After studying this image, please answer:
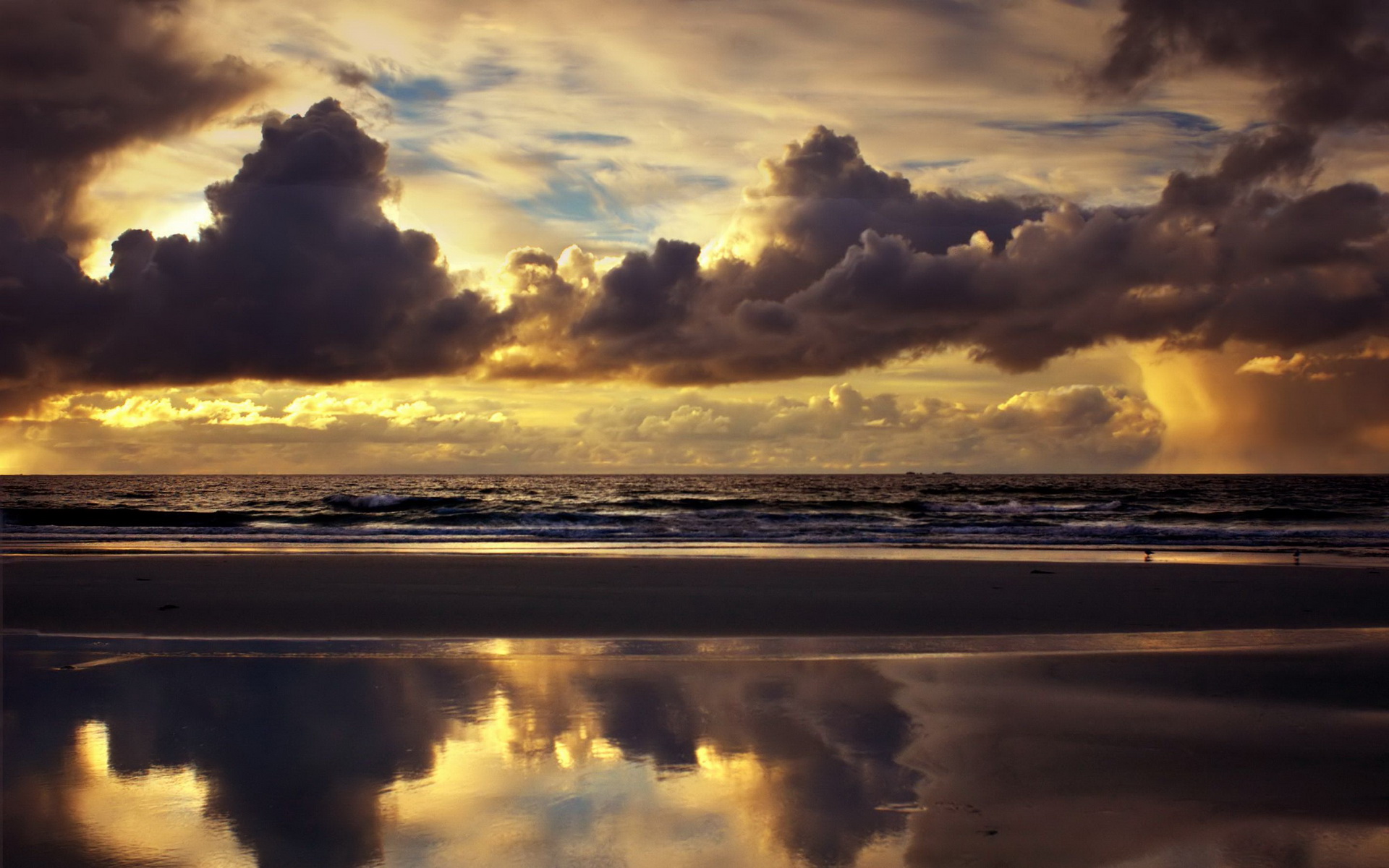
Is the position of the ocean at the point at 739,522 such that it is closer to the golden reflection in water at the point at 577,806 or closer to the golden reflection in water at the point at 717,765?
the golden reflection in water at the point at 717,765

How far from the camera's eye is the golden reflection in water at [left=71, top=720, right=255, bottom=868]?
4.54m

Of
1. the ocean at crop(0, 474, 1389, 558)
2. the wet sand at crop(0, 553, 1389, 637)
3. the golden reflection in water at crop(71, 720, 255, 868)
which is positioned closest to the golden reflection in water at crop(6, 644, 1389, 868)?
the golden reflection in water at crop(71, 720, 255, 868)

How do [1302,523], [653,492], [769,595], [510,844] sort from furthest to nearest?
[653,492], [1302,523], [769,595], [510,844]

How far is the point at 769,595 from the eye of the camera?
14.1m

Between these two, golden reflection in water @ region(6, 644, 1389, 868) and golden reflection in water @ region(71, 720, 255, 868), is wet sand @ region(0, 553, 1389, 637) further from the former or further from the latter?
golden reflection in water @ region(71, 720, 255, 868)

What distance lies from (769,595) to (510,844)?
9759 mm

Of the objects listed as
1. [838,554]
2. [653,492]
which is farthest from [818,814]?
[653,492]

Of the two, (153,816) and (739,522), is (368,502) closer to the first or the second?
(739,522)

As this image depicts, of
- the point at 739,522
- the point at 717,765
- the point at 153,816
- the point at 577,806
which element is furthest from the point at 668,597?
the point at 739,522

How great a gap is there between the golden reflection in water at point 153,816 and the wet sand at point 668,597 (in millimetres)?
5199

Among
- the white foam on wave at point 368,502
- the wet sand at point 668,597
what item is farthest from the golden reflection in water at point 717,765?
the white foam on wave at point 368,502

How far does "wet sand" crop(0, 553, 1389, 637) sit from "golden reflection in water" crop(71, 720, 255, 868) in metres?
5.20

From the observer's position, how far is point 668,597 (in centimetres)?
1397

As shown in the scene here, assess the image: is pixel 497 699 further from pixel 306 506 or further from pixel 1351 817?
pixel 306 506
